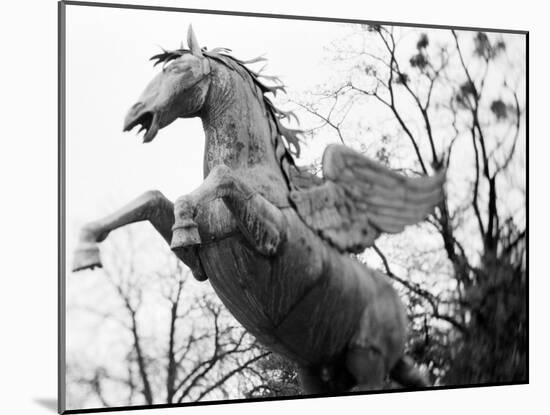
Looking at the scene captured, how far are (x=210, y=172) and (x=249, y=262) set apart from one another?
0.44 meters

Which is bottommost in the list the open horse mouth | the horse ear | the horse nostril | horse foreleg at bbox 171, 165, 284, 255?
horse foreleg at bbox 171, 165, 284, 255

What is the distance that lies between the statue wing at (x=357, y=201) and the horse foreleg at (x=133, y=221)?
0.56 meters

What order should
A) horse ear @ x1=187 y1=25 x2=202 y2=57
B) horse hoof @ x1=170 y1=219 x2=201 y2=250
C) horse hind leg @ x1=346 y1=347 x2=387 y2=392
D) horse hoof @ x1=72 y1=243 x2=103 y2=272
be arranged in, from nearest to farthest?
horse hoof @ x1=170 y1=219 x2=201 y2=250 < horse hoof @ x1=72 y1=243 x2=103 y2=272 < horse ear @ x1=187 y1=25 x2=202 y2=57 < horse hind leg @ x1=346 y1=347 x2=387 y2=392

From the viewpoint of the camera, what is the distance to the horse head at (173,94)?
20.7ft

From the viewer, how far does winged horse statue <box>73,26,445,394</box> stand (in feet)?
20.7

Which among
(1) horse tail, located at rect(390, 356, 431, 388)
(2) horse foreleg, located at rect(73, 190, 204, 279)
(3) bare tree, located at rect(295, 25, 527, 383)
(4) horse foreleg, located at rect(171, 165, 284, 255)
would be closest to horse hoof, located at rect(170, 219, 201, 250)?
(4) horse foreleg, located at rect(171, 165, 284, 255)

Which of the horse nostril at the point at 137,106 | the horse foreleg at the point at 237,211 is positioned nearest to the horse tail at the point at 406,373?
the horse foreleg at the point at 237,211

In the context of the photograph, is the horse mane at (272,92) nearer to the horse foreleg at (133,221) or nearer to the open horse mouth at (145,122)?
the open horse mouth at (145,122)

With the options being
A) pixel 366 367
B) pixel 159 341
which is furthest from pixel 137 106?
pixel 366 367

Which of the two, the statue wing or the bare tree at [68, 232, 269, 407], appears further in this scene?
the statue wing

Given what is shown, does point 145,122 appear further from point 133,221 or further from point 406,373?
point 406,373

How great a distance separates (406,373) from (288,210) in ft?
3.89

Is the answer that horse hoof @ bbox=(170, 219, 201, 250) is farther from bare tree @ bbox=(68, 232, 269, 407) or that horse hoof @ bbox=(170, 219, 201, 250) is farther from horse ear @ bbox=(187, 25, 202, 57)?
horse ear @ bbox=(187, 25, 202, 57)

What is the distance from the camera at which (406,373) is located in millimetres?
7148
